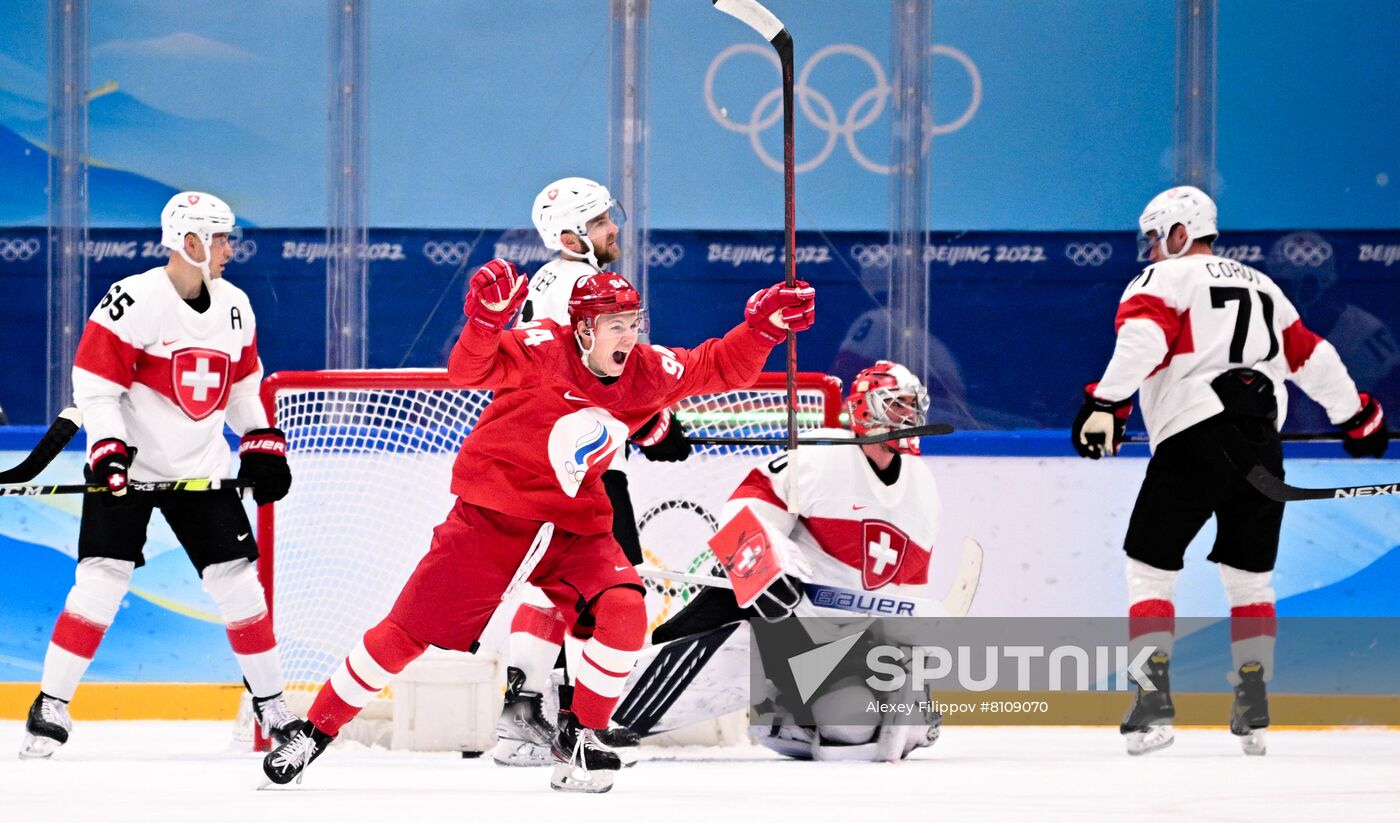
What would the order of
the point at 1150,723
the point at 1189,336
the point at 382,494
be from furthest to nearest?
the point at 382,494 → the point at 1189,336 → the point at 1150,723

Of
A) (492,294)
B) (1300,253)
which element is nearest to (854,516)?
(492,294)

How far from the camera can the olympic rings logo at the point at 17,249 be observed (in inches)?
200

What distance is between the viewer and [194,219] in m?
3.55

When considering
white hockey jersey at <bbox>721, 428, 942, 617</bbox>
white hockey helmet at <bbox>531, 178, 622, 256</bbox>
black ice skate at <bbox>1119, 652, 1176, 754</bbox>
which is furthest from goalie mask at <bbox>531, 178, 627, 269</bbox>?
black ice skate at <bbox>1119, 652, 1176, 754</bbox>

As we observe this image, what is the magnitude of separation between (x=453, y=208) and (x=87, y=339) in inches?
74.3

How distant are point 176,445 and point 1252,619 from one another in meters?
2.44

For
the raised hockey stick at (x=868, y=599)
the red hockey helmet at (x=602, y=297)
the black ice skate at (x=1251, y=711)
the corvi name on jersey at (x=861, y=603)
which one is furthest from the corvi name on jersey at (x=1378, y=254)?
the red hockey helmet at (x=602, y=297)

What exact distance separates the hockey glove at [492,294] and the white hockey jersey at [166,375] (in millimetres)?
1098

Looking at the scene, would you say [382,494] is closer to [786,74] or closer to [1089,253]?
[786,74]

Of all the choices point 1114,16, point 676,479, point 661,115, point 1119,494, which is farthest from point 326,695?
point 1114,16

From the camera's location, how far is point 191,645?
4.38m

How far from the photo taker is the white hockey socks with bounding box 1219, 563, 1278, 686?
365 cm

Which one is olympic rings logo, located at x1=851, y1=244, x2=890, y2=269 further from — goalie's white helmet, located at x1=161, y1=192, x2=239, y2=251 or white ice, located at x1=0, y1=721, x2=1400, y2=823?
goalie's white helmet, located at x1=161, y1=192, x2=239, y2=251

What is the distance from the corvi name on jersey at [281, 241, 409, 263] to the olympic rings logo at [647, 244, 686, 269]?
0.79 m
